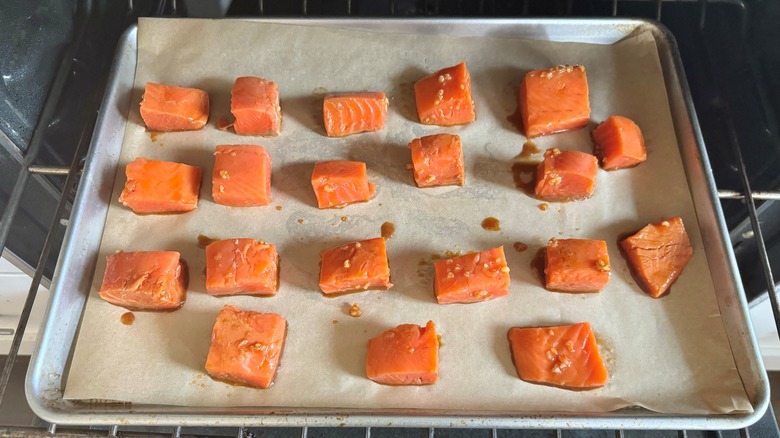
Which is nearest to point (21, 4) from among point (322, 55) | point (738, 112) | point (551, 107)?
point (322, 55)

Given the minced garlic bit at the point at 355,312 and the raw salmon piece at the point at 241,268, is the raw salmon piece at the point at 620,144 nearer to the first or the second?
the minced garlic bit at the point at 355,312

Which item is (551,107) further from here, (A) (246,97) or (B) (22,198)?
(B) (22,198)

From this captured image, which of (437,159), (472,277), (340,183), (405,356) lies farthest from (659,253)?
(340,183)

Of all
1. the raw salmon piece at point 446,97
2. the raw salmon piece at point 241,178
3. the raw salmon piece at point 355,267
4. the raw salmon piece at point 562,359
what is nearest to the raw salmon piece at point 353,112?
the raw salmon piece at point 446,97

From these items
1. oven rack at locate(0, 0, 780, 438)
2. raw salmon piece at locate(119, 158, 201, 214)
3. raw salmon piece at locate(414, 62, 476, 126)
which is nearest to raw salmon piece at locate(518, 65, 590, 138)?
raw salmon piece at locate(414, 62, 476, 126)

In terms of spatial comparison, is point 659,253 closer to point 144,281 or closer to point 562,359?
point 562,359

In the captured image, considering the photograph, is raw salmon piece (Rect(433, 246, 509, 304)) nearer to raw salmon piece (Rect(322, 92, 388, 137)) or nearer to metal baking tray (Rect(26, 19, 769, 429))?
metal baking tray (Rect(26, 19, 769, 429))
